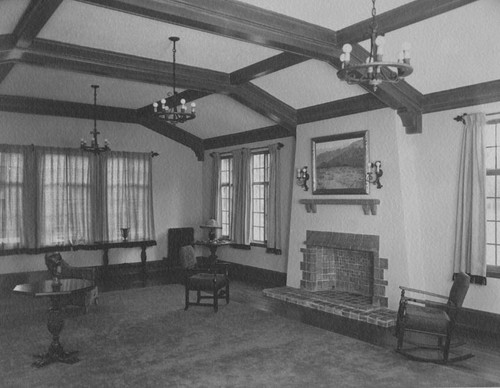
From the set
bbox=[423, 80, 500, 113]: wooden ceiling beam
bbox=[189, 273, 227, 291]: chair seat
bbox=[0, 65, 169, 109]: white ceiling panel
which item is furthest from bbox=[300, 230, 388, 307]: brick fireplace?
bbox=[0, 65, 169, 109]: white ceiling panel

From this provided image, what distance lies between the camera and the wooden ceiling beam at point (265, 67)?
6.46 m

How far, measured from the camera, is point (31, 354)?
5.39 metres

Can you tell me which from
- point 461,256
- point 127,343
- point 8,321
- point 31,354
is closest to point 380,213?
point 461,256

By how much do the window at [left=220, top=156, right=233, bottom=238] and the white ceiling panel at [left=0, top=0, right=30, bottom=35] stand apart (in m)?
6.20

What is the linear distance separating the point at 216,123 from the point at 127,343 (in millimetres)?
5780

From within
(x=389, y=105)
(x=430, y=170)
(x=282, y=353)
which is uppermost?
(x=389, y=105)

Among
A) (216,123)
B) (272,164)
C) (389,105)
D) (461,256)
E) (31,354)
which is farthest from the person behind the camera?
(216,123)

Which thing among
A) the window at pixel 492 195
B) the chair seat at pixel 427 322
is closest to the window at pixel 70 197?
the chair seat at pixel 427 322

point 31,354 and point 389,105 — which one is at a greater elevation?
point 389,105

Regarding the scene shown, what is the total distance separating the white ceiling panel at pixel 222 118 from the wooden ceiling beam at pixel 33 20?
3860mm

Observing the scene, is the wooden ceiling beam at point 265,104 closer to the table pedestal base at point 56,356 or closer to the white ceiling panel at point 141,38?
the white ceiling panel at point 141,38

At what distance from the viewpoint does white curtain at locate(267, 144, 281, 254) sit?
948 cm

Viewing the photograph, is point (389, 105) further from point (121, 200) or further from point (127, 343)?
point (121, 200)

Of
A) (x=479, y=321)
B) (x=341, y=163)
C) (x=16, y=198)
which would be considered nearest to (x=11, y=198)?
(x=16, y=198)
